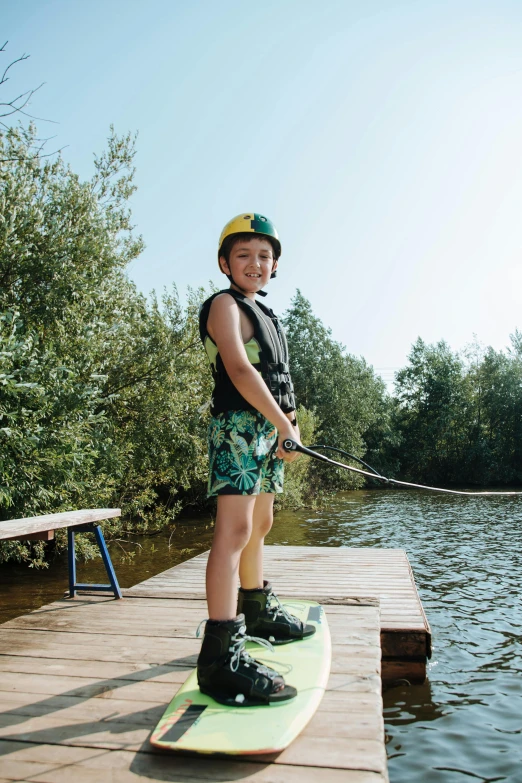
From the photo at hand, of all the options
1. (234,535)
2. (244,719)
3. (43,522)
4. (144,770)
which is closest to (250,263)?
(234,535)

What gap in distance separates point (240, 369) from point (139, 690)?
1.53 m

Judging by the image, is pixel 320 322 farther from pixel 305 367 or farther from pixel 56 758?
pixel 56 758

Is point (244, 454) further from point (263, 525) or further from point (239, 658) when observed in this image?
point (239, 658)

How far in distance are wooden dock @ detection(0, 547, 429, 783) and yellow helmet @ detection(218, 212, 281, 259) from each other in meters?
2.17

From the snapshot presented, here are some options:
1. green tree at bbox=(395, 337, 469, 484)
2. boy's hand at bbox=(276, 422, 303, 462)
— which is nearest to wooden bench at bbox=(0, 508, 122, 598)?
boy's hand at bbox=(276, 422, 303, 462)

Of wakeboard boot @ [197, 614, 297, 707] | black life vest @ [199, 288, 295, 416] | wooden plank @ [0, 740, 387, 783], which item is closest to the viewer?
wooden plank @ [0, 740, 387, 783]

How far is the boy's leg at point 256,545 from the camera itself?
307 cm

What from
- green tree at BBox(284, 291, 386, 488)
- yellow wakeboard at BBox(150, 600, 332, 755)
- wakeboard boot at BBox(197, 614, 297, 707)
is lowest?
yellow wakeboard at BBox(150, 600, 332, 755)

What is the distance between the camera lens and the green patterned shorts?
8.63 feet

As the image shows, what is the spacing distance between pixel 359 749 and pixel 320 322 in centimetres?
3823

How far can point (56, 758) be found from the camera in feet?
6.86

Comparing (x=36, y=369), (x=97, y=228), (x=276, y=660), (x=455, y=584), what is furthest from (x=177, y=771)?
(x=97, y=228)

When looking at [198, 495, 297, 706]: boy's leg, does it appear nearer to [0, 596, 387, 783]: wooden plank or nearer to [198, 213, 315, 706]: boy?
[198, 213, 315, 706]: boy

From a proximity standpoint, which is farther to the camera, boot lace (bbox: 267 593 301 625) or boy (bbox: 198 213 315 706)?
boot lace (bbox: 267 593 301 625)
